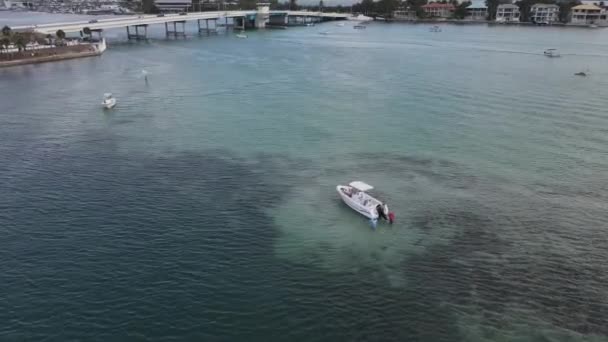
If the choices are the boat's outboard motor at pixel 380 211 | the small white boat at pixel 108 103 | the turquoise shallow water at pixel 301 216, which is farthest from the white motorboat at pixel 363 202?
the small white boat at pixel 108 103

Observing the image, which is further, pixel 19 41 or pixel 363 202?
pixel 19 41

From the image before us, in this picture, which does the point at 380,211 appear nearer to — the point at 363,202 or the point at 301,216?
the point at 363,202

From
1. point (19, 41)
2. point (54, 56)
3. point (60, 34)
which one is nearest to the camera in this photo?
point (19, 41)

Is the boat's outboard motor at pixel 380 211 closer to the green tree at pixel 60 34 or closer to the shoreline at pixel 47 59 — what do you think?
the shoreline at pixel 47 59

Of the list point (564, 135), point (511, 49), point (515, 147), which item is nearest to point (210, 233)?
point (515, 147)

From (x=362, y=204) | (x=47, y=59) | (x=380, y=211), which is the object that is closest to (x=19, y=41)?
(x=47, y=59)

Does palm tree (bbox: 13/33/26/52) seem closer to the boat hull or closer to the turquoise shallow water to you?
the turquoise shallow water
